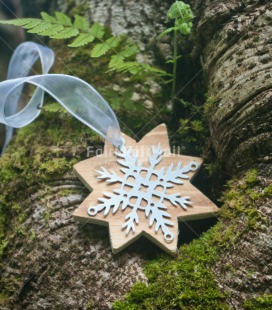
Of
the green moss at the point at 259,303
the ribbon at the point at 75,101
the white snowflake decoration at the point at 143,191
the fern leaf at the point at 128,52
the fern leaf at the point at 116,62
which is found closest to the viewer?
the green moss at the point at 259,303

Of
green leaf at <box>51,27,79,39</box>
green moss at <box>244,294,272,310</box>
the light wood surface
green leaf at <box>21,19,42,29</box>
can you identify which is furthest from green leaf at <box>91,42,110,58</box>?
green moss at <box>244,294,272,310</box>

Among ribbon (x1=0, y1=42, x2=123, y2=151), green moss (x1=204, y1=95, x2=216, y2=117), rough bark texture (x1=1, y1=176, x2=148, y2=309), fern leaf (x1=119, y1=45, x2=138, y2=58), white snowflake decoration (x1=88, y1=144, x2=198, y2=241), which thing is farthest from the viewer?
fern leaf (x1=119, y1=45, x2=138, y2=58)

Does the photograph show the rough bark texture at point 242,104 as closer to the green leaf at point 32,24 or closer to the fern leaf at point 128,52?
the fern leaf at point 128,52

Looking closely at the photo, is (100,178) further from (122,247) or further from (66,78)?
(66,78)

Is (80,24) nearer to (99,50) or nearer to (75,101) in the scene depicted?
(99,50)

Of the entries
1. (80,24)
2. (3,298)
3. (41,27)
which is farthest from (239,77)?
(3,298)

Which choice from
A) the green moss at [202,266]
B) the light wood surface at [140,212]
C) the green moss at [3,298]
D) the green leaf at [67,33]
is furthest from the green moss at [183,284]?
the green leaf at [67,33]

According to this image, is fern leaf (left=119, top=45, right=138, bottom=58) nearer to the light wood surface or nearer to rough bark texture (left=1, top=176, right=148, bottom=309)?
the light wood surface

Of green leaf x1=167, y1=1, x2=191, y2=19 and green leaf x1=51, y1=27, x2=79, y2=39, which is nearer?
green leaf x1=167, y1=1, x2=191, y2=19
